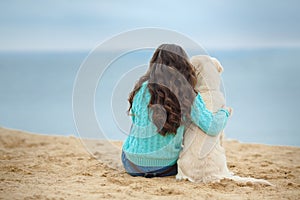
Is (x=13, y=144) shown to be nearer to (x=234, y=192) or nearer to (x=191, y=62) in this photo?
(x=191, y=62)

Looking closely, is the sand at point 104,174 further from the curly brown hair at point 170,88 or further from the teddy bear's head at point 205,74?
the teddy bear's head at point 205,74

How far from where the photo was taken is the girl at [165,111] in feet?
9.81

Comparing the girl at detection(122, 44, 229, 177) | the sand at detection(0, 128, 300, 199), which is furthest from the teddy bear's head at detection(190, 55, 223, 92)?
the sand at detection(0, 128, 300, 199)

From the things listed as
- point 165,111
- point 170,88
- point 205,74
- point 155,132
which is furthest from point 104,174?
point 205,74

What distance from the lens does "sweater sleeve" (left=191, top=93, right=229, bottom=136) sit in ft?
9.76

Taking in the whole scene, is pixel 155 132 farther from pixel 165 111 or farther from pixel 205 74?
pixel 205 74

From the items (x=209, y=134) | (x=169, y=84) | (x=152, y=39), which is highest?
(x=152, y=39)

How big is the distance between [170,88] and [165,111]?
16 cm

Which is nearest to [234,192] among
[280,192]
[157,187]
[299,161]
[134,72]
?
[280,192]

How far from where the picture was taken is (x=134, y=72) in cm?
354

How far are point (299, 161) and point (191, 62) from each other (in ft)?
5.36

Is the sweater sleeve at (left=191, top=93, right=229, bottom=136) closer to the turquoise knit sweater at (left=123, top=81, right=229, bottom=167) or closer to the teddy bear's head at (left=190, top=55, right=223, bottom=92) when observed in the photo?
the turquoise knit sweater at (left=123, top=81, right=229, bottom=167)

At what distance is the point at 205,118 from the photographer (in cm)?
297

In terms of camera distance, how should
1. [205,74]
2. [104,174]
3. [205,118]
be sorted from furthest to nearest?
1. [104,174]
2. [205,74]
3. [205,118]
